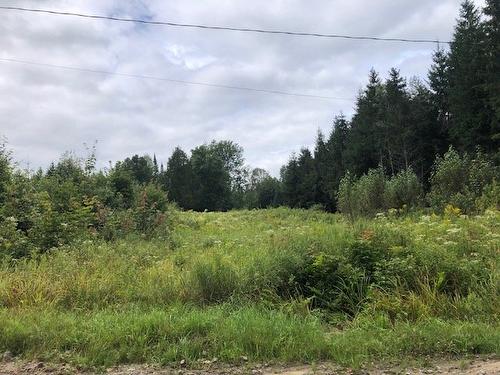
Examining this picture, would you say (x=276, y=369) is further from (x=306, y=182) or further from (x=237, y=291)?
(x=306, y=182)

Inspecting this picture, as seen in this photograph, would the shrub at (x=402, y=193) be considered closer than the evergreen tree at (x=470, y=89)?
Yes

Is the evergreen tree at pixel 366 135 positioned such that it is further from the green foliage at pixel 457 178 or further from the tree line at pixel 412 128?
the green foliage at pixel 457 178

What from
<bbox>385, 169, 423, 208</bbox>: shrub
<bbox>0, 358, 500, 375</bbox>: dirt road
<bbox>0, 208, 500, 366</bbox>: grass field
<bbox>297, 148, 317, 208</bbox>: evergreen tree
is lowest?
<bbox>0, 358, 500, 375</bbox>: dirt road

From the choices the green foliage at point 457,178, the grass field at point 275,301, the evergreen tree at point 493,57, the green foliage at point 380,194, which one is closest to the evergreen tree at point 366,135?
the evergreen tree at point 493,57

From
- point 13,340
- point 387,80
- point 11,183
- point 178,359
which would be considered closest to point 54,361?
point 13,340

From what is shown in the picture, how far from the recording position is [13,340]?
6137 millimetres

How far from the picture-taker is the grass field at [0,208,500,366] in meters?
5.81

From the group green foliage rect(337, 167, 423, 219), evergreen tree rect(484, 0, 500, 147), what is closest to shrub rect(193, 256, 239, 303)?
green foliage rect(337, 167, 423, 219)

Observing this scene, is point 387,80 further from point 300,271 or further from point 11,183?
point 300,271

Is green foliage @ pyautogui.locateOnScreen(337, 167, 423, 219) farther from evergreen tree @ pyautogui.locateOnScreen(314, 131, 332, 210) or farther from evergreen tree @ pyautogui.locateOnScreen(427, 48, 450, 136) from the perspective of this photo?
evergreen tree @ pyautogui.locateOnScreen(314, 131, 332, 210)

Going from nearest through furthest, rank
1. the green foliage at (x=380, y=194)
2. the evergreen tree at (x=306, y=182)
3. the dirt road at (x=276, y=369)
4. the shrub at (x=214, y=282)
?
1. the dirt road at (x=276, y=369)
2. the shrub at (x=214, y=282)
3. the green foliage at (x=380, y=194)
4. the evergreen tree at (x=306, y=182)

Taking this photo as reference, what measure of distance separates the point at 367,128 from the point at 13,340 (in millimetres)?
61816

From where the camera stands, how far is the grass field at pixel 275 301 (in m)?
5.81

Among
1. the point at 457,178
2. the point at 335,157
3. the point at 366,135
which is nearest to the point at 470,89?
the point at 366,135
